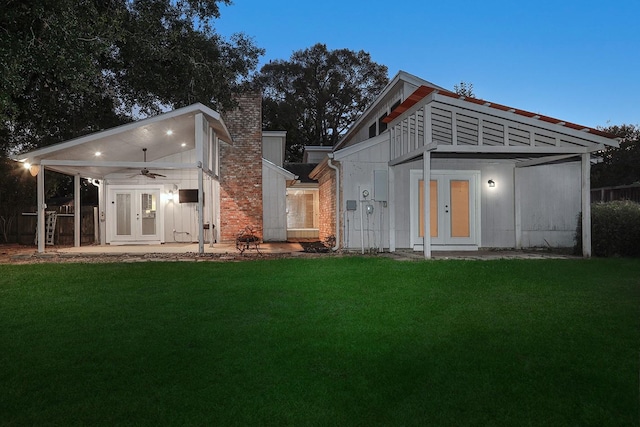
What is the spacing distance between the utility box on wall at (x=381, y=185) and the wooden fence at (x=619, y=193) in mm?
9880

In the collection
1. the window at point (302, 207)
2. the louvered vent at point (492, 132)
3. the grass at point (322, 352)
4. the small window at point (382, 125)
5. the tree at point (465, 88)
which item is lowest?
the grass at point (322, 352)

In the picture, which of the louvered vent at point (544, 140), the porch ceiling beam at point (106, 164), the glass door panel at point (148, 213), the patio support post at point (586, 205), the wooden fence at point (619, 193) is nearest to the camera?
the patio support post at point (586, 205)

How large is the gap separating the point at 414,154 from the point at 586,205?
403 cm

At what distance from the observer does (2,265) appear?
32.1 feet

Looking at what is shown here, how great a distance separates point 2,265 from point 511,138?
11.8m

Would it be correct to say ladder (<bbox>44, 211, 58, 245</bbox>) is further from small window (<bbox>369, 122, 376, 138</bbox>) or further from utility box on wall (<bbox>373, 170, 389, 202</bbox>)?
small window (<bbox>369, 122, 376, 138</bbox>)

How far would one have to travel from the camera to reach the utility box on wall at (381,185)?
11.9 m

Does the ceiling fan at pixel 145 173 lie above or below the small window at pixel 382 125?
below

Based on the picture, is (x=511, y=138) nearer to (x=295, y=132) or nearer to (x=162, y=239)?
(x=162, y=239)

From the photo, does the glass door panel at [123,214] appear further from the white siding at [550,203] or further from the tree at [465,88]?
the tree at [465,88]

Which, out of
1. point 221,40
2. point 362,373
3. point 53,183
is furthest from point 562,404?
point 53,183

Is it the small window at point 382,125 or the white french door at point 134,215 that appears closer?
the small window at point 382,125

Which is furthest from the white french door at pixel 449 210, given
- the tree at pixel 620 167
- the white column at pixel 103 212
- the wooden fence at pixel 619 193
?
the tree at pixel 620 167

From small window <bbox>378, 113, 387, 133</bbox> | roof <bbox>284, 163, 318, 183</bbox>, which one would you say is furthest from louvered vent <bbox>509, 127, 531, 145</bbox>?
roof <bbox>284, 163, 318, 183</bbox>
